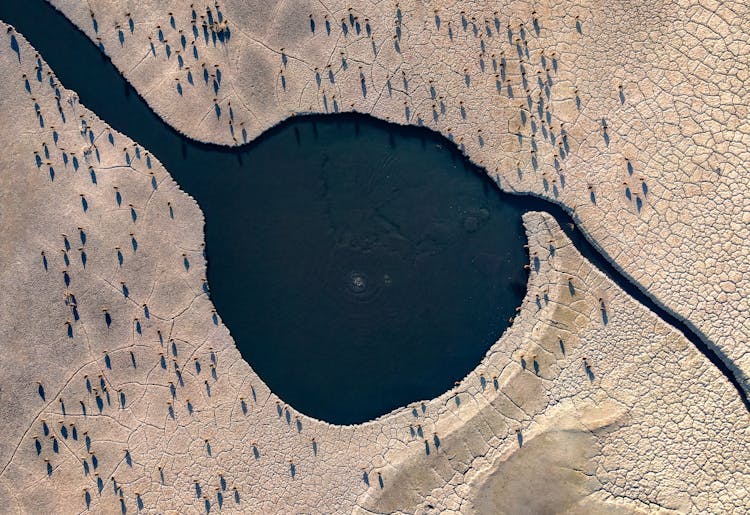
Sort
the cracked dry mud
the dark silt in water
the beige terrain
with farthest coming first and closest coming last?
the dark silt in water, the beige terrain, the cracked dry mud

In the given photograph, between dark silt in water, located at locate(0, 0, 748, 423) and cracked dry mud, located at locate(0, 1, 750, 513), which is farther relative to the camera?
Result: dark silt in water, located at locate(0, 0, 748, 423)

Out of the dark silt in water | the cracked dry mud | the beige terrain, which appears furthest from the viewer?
the dark silt in water

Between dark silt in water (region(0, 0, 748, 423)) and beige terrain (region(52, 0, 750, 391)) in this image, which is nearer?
beige terrain (region(52, 0, 750, 391))

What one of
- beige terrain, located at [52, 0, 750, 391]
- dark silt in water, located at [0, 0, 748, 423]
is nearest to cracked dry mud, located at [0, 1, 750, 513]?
beige terrain, located at [52, 0, 750, 391]

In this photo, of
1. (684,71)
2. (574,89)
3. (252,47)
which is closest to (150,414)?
(252,47)

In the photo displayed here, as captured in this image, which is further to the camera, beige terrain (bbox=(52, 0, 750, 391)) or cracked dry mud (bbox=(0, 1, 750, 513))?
beige terrain (bbox=(52, 0, 750, 391))

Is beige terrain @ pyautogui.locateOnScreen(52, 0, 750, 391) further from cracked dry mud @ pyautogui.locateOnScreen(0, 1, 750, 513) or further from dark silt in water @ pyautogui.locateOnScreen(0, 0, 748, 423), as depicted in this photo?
dark silt in water @ pyautogui.locateOnScreen(0, 0, 748, 423)
